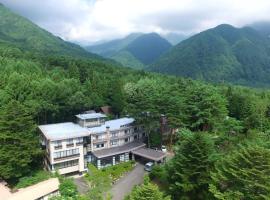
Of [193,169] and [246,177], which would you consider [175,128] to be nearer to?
[193,169]

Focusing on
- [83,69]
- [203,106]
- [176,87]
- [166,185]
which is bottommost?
[166,185]

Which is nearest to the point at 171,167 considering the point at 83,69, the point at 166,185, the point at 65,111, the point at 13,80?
the point at 166,185

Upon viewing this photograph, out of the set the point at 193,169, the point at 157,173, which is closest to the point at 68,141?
the point at 157,173

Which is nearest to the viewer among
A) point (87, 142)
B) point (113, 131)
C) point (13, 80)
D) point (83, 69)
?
point (87, 142)

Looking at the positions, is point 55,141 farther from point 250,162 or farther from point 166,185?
point 250,162

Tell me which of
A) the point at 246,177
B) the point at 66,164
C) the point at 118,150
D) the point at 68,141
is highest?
the point at 246,177

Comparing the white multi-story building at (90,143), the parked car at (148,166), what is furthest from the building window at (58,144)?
the parked car at (148,166)
